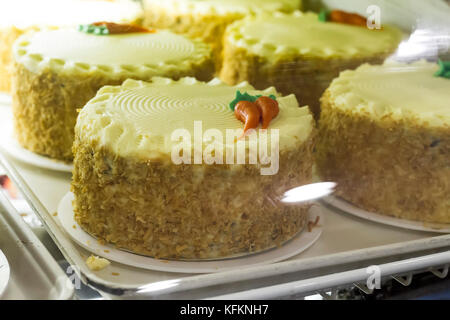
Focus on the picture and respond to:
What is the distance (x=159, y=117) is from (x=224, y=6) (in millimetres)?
1373

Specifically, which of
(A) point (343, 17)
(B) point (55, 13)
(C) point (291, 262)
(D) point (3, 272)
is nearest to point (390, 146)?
(C) point (291, 262)

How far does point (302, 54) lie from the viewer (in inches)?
90.5

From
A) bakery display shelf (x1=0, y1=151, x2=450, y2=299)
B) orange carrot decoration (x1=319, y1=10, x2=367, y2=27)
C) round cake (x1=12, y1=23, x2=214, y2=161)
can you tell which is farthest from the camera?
orange carrot decoration (x1=319, y1=10, x2=367, y2=27)

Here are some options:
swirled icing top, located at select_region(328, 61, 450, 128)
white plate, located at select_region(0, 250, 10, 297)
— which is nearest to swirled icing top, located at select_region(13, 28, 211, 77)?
swirled icing top, located at select_region(328, 61, 450, 128)

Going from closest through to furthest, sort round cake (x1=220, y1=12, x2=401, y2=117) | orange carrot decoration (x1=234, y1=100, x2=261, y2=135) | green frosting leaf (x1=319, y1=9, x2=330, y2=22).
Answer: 1. orange carrot decoration (x1=234, y1=100, x2=261, y2=135)
2. round cake (x1=220, y1=12, x2=401, y2=117)
3. green frosting leaf (x1=319, y1=9, x2=330, y2=22)

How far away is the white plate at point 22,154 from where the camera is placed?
2072 mm

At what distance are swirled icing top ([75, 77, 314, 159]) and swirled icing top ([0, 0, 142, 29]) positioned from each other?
679mm

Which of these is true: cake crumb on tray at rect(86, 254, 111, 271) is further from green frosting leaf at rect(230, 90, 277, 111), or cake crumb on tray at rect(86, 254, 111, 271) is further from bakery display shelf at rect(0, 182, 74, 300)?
green frosting leaf at rect(230, 90, 277, 111)

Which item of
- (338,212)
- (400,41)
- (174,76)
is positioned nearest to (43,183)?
(174,76)

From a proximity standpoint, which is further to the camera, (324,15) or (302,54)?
(324,15)

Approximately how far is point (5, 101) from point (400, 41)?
1.57m

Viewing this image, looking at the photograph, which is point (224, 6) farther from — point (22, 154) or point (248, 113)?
point (248, 113)

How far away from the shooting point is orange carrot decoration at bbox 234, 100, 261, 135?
1650 mm

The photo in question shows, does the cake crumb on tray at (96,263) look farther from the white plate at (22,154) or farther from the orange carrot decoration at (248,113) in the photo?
the white plate at (22,154)
